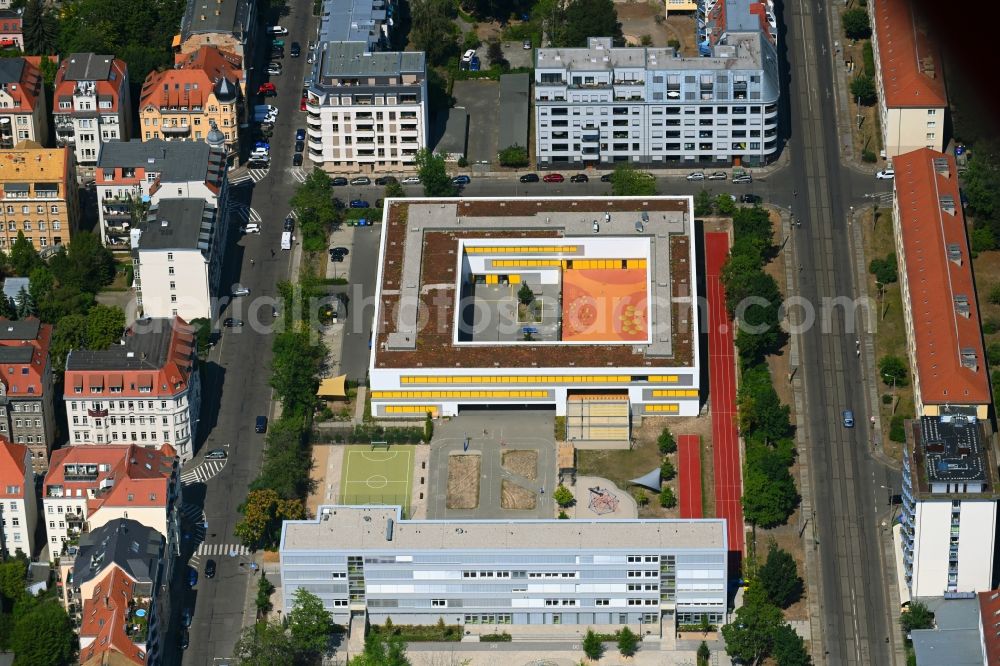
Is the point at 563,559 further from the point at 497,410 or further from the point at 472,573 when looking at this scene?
the point at 497,410

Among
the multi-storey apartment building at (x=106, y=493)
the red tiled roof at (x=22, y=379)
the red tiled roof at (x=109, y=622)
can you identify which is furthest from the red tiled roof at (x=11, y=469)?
the red tiled roof at (x=109, y=622)

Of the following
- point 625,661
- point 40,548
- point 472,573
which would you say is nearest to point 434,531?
point 472,573

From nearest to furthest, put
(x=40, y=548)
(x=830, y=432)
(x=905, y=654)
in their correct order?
(x=905, y=654) < (x=40, y=548) < (x=830, y=432)

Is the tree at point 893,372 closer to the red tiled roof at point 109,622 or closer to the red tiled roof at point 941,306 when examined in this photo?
the red tiled roof at point 941,306

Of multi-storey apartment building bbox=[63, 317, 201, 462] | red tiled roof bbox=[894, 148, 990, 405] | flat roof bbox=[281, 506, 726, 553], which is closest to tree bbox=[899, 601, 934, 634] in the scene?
flat roof bbox=[281, 506, 726, 553]

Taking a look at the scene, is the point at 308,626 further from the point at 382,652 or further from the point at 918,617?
the point at 918,617

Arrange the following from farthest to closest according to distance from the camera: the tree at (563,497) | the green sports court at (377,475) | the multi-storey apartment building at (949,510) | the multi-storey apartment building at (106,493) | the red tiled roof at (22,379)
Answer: the red tiled roof at (22,379) → the green sports court at (377,475) → the tree at (563,497) → the multi-storey apartment building at (106,493) → the multi-storey apartment building at (949,510)

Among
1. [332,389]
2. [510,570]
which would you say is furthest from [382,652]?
[332,389]
